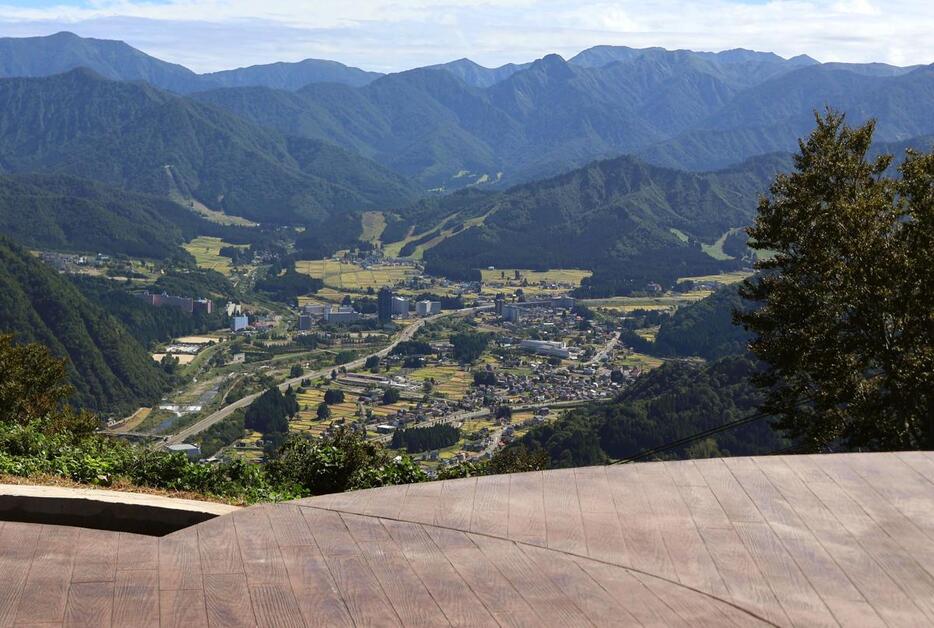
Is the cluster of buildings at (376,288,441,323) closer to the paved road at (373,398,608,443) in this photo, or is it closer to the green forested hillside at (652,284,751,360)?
the green forested hillside at (652,284,751,360)

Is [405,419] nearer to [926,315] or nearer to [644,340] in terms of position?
[644,340]

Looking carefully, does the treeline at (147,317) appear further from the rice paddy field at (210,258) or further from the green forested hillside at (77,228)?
the green forested hillside at (77,228)

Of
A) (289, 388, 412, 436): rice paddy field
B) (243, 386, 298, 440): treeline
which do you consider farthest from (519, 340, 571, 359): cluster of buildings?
(243, 386, 298, 440): treeline

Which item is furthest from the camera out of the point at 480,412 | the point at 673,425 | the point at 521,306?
the point at 521,306

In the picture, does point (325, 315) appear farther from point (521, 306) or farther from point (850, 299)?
point (850, 299)

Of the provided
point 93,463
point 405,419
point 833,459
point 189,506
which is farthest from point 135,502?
point 405,419

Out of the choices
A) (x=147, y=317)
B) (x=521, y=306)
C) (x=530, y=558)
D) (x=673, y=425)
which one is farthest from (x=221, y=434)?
(x=521, y=306)
